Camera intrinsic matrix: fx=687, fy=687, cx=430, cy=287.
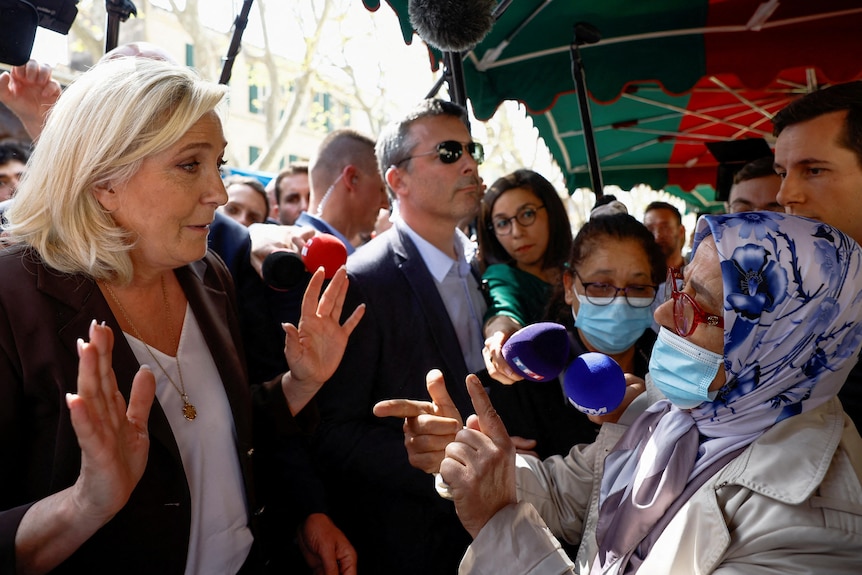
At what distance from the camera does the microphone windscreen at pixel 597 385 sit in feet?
6.86

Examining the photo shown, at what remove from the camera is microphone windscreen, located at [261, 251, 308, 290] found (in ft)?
8.16

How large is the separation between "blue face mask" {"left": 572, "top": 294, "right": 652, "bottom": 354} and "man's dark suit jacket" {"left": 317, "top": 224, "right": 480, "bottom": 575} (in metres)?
0.54

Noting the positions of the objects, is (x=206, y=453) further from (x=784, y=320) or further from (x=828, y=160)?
(x=828, y=160)

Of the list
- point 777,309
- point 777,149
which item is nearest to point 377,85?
point 777,149

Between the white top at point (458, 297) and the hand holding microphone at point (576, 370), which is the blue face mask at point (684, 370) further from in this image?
the white top at point (458, 297)

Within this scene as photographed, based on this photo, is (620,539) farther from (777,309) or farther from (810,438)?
(777,309)

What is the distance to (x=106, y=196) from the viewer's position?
184cm

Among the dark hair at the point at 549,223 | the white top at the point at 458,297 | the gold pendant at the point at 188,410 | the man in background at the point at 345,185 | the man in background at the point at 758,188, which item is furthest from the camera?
the man in background at the point at 345,185

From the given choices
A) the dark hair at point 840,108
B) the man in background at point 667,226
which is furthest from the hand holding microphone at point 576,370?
the man in background at point 667,226

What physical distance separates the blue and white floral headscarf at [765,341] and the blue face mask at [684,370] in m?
0.04

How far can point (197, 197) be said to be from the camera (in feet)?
6.32

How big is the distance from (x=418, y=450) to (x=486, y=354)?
0.60 metres

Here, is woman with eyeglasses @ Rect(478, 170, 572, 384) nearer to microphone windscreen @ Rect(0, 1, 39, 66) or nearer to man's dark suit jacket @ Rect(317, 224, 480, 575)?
man's dark suit jacket @ Rect(317, 224, 480, 575)

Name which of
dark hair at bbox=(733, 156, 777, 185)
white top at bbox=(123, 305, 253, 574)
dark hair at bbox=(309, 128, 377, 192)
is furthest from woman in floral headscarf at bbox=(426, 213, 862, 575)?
dark hair at bbox=(309, 128, 377, 192)
